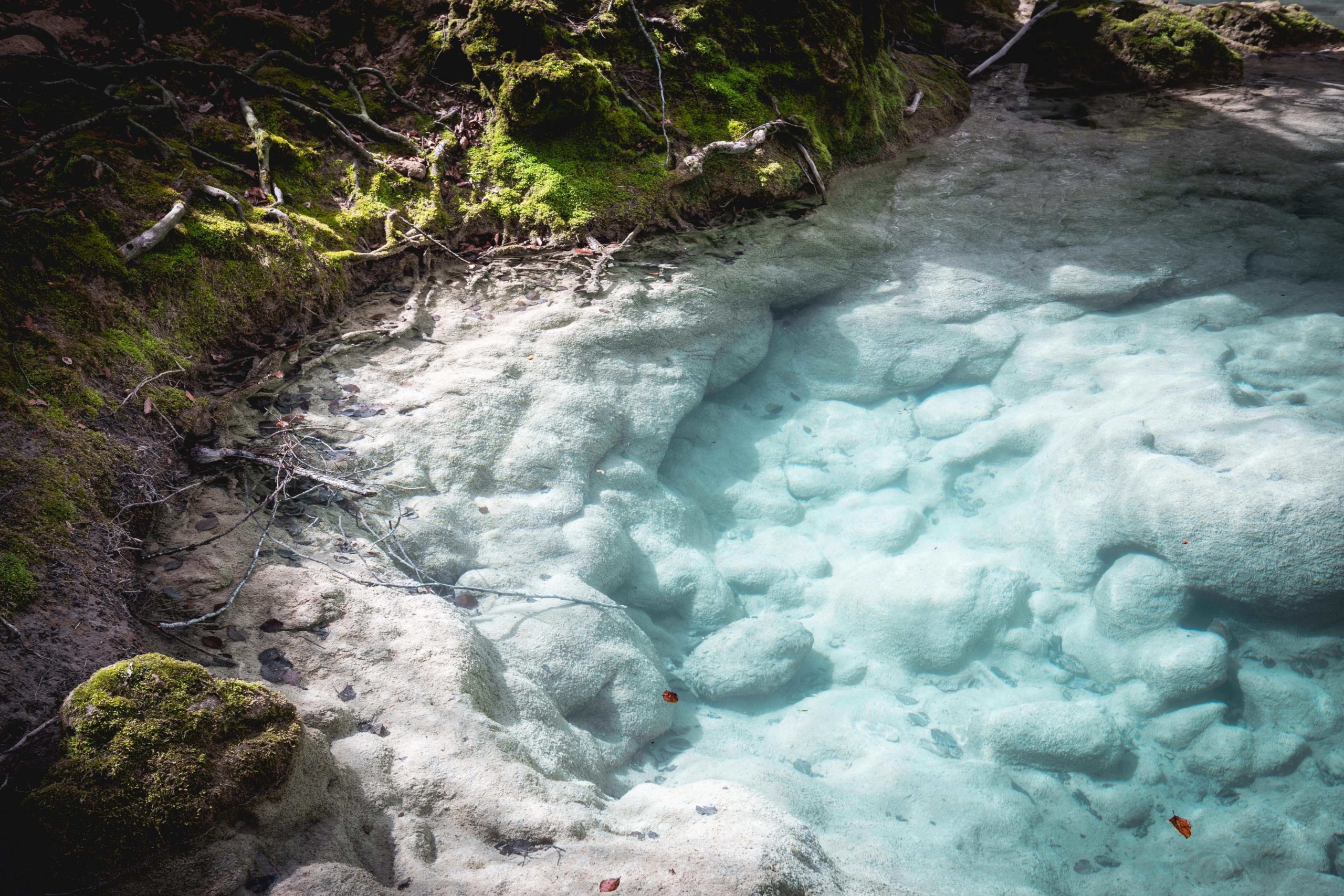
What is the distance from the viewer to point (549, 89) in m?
4.77

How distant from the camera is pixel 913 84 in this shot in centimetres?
723

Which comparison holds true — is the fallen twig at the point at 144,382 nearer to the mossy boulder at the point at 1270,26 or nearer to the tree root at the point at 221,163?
the tree root at the point at 221,163

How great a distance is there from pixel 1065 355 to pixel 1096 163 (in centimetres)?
255

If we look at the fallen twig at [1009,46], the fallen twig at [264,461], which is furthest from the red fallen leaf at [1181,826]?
the fallen twig at [1009,46]

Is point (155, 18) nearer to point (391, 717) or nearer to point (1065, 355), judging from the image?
point (391, 717)

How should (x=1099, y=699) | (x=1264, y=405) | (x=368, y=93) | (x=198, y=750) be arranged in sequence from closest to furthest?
(x=198, y=750) → (x=1099, y=699) → (x=1264, y=405) → (x=368, y=93)

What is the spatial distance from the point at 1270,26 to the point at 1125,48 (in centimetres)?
276

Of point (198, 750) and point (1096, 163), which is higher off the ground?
point (1096, 163)

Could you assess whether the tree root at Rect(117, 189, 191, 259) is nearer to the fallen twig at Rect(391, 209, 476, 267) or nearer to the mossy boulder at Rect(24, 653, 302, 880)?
the fallen twig at Rect(391, 209, 476, 267)

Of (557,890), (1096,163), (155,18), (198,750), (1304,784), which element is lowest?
(1304,784)

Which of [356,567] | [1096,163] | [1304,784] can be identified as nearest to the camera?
[356,567]

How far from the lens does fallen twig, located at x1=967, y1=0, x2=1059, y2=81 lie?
8.28 metres

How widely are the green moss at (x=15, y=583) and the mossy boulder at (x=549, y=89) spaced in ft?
13.0

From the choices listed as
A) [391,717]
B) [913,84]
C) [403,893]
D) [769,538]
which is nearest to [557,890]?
[403,893]
